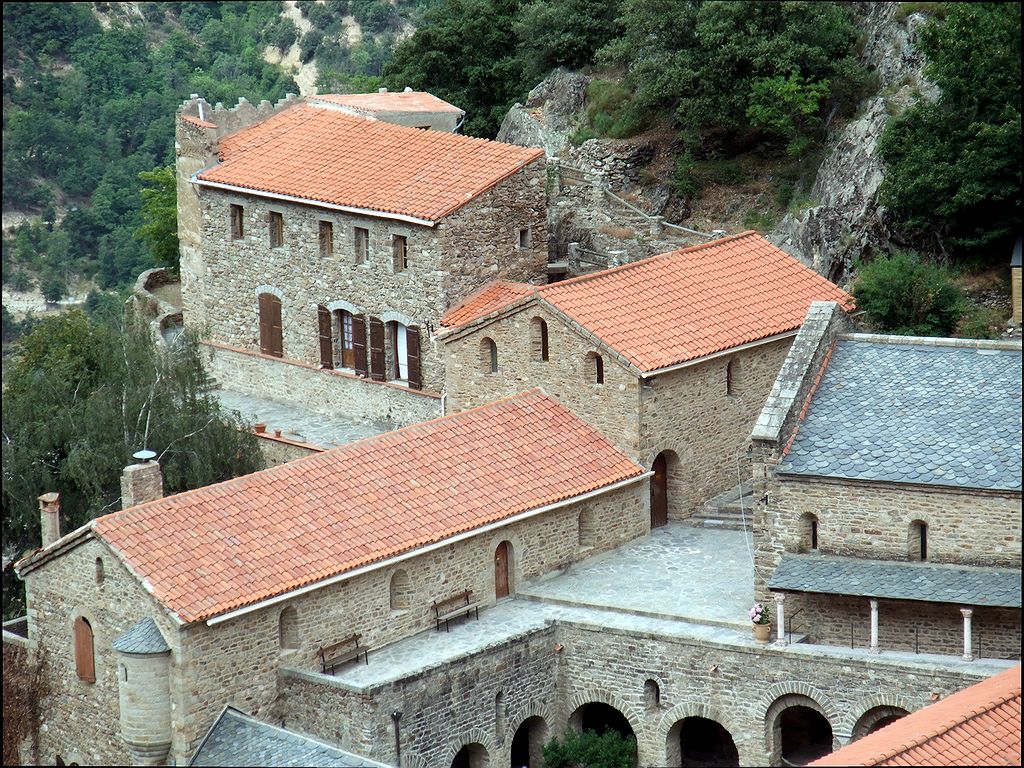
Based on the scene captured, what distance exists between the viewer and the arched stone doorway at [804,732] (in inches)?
1688

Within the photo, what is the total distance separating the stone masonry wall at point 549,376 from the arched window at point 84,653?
12.9 metres

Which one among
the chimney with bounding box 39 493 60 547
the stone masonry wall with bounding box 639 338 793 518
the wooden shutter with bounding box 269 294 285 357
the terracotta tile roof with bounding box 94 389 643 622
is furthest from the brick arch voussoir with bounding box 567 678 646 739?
the wooden shutter with bounding box 269 294 285 357

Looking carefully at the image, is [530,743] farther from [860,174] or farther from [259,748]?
[860,174]

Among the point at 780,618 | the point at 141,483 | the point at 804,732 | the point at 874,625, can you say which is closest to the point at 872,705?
the point at 874,625

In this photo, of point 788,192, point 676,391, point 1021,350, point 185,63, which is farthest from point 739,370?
point 185,63

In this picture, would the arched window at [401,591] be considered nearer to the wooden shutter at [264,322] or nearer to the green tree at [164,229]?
the wooden shutter at [264,322]

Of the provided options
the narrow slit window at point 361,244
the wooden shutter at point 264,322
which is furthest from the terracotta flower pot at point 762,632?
the wooden shutter at point 264,322

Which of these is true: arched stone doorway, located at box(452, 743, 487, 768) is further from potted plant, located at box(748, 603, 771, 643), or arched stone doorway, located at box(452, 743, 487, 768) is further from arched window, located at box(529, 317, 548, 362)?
arched window, located at box(529, 317, 548, 362)

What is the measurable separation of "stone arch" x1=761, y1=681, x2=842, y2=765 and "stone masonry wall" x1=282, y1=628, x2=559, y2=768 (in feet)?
16.0

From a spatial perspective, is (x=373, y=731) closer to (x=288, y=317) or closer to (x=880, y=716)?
(x=880, y=716)

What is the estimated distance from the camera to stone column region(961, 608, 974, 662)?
1518 inches

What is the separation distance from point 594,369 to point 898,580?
10.4 meters

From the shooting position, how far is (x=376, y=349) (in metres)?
54.0

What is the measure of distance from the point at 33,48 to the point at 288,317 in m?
62.3
